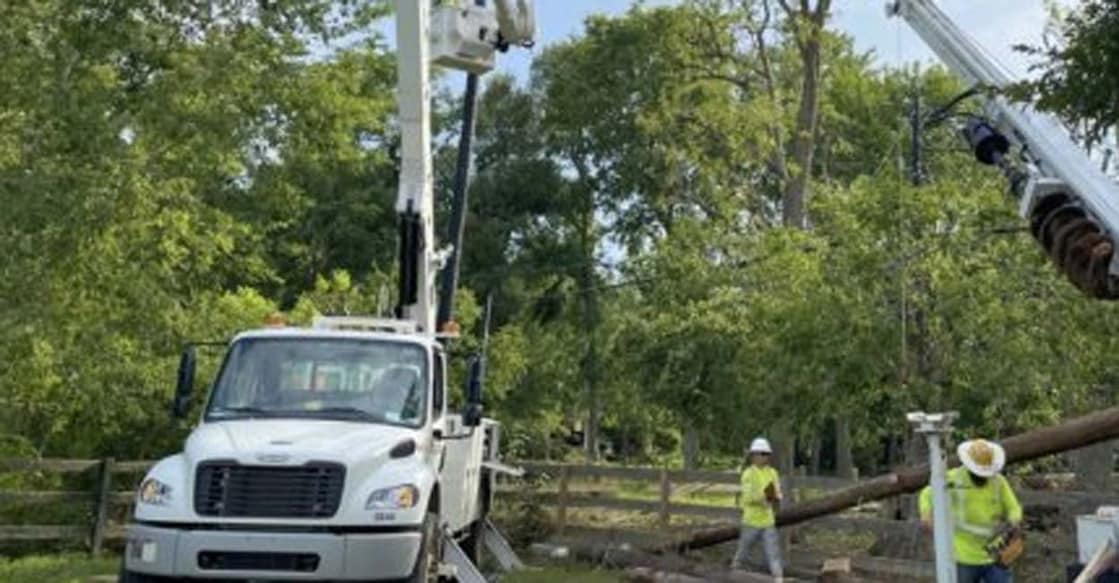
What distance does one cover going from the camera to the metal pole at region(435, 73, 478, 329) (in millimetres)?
14791

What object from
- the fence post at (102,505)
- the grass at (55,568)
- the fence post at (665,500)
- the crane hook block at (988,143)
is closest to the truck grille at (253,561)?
the crane hook block at (988,143)

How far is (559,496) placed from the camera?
21.4m

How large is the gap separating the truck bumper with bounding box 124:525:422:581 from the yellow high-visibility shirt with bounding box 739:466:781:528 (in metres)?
6.56

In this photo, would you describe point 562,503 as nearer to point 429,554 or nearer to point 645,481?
point 645,481

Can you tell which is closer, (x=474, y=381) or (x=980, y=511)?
(x=980, y=511)

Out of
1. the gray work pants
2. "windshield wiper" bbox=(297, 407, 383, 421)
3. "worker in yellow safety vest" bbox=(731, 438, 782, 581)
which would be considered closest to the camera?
"windshield wiper" bbox=(297, 407, 383, 421)

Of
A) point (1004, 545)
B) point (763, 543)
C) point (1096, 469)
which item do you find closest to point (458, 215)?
point (763, 543)

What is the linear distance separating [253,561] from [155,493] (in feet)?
3.00

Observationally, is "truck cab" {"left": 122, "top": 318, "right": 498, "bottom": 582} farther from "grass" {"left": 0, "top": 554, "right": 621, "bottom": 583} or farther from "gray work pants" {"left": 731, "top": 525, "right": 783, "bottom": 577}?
"grass" {"left": 0, "top": 554, "right": 621, "bottom": 583}

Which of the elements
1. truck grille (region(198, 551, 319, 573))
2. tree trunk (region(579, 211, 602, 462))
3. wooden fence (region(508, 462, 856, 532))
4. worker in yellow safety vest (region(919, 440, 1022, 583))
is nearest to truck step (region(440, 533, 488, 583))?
truck grille (region(198, 551, 319, 573))

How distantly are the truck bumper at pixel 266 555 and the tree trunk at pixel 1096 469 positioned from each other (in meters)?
10.7

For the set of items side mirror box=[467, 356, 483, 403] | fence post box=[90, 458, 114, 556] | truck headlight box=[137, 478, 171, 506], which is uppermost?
side mirror box=[467, 356, 483, 403]

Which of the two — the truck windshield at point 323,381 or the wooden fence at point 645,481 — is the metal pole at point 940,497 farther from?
the wooden fence at point 645,481

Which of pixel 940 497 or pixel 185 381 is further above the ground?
pixel 185 381
